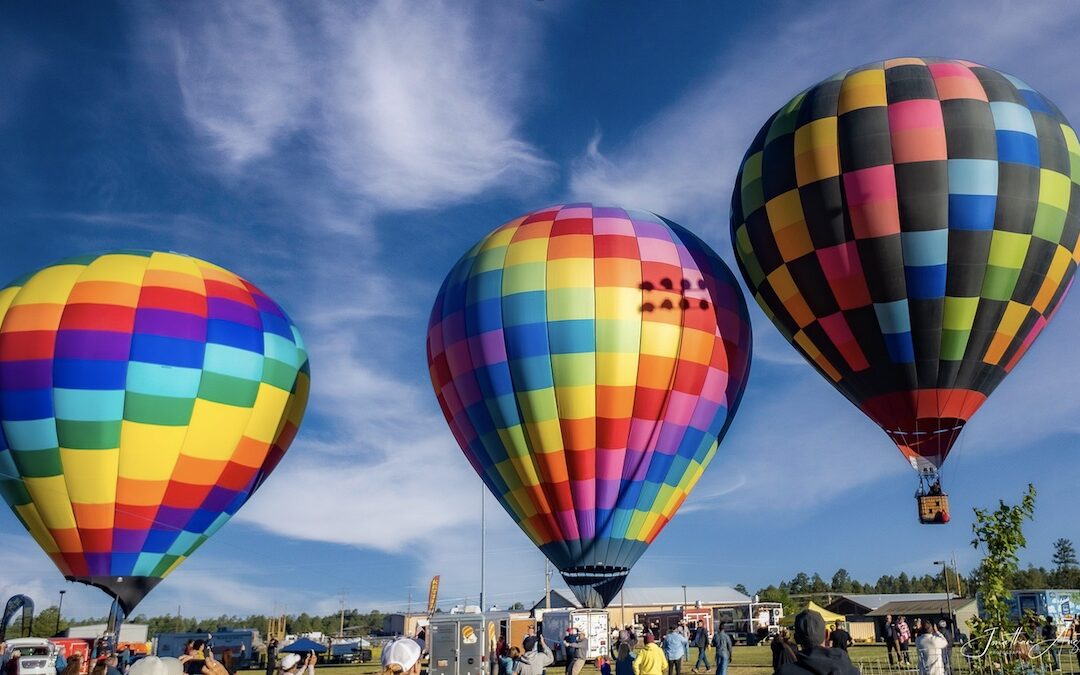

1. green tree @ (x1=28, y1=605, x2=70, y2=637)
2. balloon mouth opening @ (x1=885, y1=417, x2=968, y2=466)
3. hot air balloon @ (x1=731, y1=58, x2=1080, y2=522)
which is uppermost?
hot air balloon @ (x1=731, y1=58, x2=1080, y2=522)

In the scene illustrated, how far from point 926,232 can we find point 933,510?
5904mm

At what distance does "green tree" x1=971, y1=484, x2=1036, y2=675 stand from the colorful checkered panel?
12.8m

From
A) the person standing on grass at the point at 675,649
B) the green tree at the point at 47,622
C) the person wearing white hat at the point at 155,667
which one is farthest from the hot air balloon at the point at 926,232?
the green tree at the point at 47,622

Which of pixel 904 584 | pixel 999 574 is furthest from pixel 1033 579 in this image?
pixel 999 574

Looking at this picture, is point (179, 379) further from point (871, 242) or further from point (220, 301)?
point (871, 242)

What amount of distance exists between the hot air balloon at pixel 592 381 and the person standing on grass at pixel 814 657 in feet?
52.5

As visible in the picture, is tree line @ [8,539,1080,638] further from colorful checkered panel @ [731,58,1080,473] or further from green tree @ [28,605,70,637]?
colorful checkered panel @ [731,58,1080,473]

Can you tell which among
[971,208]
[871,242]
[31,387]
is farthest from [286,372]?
[971,208]

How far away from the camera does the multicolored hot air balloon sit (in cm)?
2052

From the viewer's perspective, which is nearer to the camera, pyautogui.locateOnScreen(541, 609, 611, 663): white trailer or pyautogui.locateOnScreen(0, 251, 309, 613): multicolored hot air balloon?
pyautogui.locateOnScreen(0, 251, 309, 613): multicolored hot air balloon

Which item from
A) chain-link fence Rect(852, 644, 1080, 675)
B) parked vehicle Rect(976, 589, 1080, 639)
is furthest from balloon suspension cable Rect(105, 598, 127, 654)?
parked vehicle Rect(976, 589, 1080, 639)

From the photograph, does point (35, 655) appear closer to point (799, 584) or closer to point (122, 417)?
point (122, 417)

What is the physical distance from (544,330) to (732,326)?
4991mm

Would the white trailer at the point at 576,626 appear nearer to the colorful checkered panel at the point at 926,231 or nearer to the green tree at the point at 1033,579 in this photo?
the colorful checkered panel at the point at 926,231
